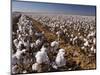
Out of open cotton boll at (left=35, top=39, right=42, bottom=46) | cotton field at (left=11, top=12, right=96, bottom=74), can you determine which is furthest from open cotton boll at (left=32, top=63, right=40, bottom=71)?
open cotton boll at (left=35, top=39, right=42, bottom=46)

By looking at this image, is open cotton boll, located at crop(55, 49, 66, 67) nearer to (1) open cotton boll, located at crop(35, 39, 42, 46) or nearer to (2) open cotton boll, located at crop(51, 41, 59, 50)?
(2) open cotton boll, located at crop(51, 41, 59, 50)

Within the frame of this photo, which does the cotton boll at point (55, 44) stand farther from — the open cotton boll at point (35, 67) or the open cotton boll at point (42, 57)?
the open cotton boll at point (35, 67)

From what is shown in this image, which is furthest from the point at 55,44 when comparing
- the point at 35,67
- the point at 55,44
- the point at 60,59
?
the point at 35,67

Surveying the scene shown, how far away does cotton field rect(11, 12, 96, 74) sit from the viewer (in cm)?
228

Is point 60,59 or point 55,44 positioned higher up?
point 55,44

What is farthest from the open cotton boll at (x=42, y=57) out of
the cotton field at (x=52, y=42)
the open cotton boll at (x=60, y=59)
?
the open cotton boll at (x=60, y=59)

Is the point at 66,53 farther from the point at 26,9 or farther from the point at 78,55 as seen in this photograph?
the point at 26,9

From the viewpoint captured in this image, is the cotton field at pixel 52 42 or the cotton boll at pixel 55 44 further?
the cotton boll at pixel 55 44

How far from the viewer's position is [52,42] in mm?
2402

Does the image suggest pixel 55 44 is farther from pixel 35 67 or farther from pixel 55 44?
pixel 35 67

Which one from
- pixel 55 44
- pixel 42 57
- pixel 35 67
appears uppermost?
pixel 55 44

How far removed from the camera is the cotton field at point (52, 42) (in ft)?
7.47

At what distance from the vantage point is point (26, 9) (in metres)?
2.31

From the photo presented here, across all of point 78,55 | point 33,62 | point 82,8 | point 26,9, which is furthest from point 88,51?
point 26,9
